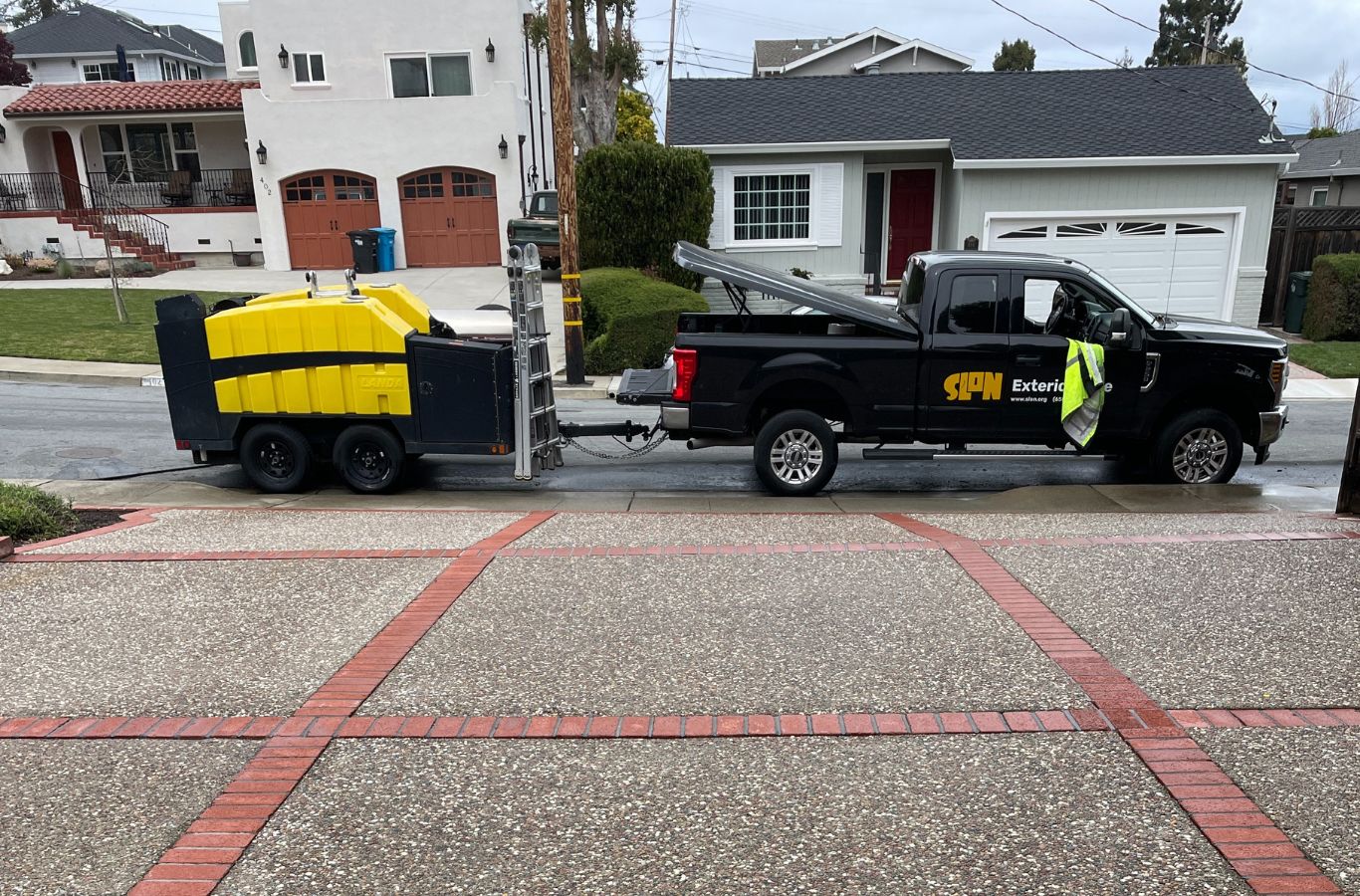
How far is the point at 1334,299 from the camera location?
18203mm

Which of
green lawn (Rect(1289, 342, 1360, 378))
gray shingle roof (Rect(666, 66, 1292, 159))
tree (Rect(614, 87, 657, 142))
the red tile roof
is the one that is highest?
tree (Rect(614, 87, 657, 142))

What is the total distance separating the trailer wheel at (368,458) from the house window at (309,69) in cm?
2016

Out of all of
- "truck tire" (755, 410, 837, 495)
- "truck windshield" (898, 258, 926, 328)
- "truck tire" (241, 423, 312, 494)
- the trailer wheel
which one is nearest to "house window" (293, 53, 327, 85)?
"truck tire" (241, 423, 312, 494)

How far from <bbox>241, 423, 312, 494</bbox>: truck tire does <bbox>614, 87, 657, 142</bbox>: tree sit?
1497 inches

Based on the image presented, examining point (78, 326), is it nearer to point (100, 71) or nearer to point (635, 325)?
point (635, 325)

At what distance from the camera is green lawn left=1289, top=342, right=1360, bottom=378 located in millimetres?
15773

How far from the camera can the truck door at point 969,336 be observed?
357 inches

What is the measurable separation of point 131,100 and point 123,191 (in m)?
2.56

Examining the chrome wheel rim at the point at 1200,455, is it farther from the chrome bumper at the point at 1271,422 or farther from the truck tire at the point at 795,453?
the truck tire at the point at 795,453

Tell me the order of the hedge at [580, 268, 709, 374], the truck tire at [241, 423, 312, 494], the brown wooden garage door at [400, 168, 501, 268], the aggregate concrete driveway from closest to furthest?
the aggregate concrete driveway → the truck tire at [241, 423, 312, 494] → the hedge at [580, 268, 709, 374] → the brown wooden garage door at [400, 168, 501, 268]

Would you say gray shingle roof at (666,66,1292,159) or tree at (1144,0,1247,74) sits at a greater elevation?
tree at (1144,0,1247,74)

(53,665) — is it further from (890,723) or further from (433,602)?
(890,723)

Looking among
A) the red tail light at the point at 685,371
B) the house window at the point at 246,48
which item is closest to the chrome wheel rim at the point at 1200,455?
the red tail light at the point at 685,371

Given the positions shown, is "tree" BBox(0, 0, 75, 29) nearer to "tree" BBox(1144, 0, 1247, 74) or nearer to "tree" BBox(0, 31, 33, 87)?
"tree" BBox(0, 31, 33, 87)
